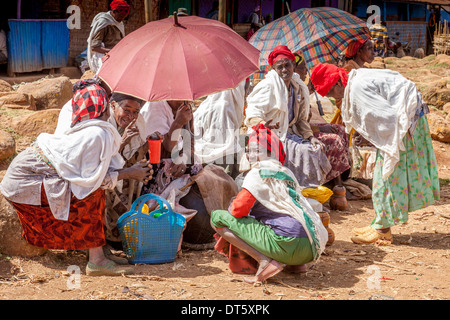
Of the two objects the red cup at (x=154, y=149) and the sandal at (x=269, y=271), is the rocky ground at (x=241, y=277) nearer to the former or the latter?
the sandal at (x=269, y=271)

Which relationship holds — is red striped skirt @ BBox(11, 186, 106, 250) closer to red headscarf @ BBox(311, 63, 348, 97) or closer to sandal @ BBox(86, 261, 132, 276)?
sandal @ BBox(86, 261, 132, 276)

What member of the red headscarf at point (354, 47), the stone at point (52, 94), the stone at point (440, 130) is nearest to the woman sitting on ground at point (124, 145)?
the red headscarf at point (354, 47)

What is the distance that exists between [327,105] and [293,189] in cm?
618

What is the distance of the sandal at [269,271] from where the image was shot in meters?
4.26

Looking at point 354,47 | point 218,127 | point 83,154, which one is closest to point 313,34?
point 354,47

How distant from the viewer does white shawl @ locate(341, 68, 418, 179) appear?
5285mm

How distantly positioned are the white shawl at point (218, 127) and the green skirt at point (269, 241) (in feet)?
7.13

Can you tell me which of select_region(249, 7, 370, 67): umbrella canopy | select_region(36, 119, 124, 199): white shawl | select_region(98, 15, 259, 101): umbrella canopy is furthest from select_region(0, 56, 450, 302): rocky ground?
select_region(249, 7, 370, 67): umbrella canopy

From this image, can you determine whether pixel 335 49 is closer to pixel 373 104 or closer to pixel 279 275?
pixel 373 104

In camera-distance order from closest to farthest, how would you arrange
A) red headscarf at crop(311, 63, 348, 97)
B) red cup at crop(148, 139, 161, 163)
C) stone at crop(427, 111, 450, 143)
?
red cup at crop(148, 139, 161, 163), red headscarf at crop(311, 63, 348, 97), stone at crop(427, 111, 450, 143)

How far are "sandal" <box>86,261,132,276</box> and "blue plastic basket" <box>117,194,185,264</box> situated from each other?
0.27 m

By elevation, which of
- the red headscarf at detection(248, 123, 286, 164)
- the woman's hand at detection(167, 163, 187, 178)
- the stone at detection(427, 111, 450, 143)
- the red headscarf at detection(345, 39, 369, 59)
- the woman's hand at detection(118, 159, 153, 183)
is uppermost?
the red headscarf at detection(345, 39, 369, 59)

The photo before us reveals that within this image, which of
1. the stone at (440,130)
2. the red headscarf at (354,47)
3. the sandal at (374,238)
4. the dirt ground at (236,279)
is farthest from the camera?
the stone at (440,130)

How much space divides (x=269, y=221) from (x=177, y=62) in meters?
1.50
